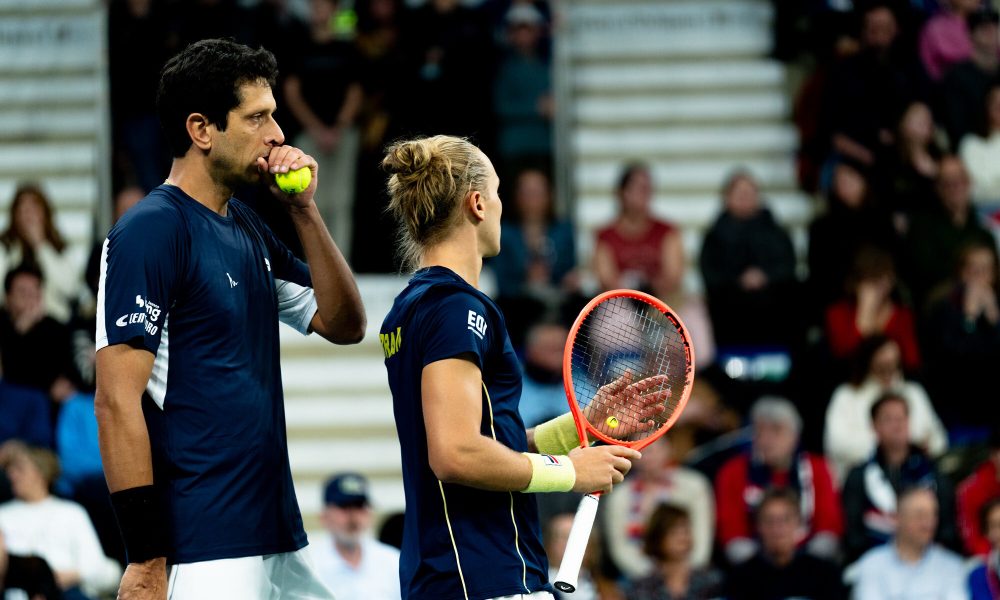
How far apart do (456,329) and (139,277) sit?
816 mm

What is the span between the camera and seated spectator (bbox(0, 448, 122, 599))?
27.2 ft

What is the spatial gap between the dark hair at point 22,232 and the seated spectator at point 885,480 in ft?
17.3

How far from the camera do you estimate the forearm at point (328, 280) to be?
437 cm

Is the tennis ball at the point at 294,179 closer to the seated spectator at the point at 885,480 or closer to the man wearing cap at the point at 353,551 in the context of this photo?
the man wearing cap at the point at 353,551

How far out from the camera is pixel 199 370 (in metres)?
4.11

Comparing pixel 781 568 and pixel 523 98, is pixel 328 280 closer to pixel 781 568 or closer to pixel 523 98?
pixel 781 568

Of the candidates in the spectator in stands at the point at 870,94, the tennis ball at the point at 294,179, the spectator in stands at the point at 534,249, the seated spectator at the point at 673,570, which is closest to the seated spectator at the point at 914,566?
the seated spectator at the point at 673,570

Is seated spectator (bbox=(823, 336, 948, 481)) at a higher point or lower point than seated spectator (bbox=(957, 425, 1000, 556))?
higher

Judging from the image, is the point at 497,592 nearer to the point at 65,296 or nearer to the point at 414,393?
the point at 414,393

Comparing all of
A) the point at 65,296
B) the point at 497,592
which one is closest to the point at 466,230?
the point at 497,592

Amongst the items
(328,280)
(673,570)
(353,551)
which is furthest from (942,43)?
(328,280)

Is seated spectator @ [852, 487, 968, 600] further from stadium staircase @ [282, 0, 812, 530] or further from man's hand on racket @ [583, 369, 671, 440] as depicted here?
man's hand on racket @ [583, 369, 671, 440]

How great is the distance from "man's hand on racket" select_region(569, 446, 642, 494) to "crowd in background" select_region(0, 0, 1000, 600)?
396cm

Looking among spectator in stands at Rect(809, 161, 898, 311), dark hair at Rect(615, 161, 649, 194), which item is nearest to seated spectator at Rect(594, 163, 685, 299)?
dark hair at Rect(615, 161, 649, 194)
